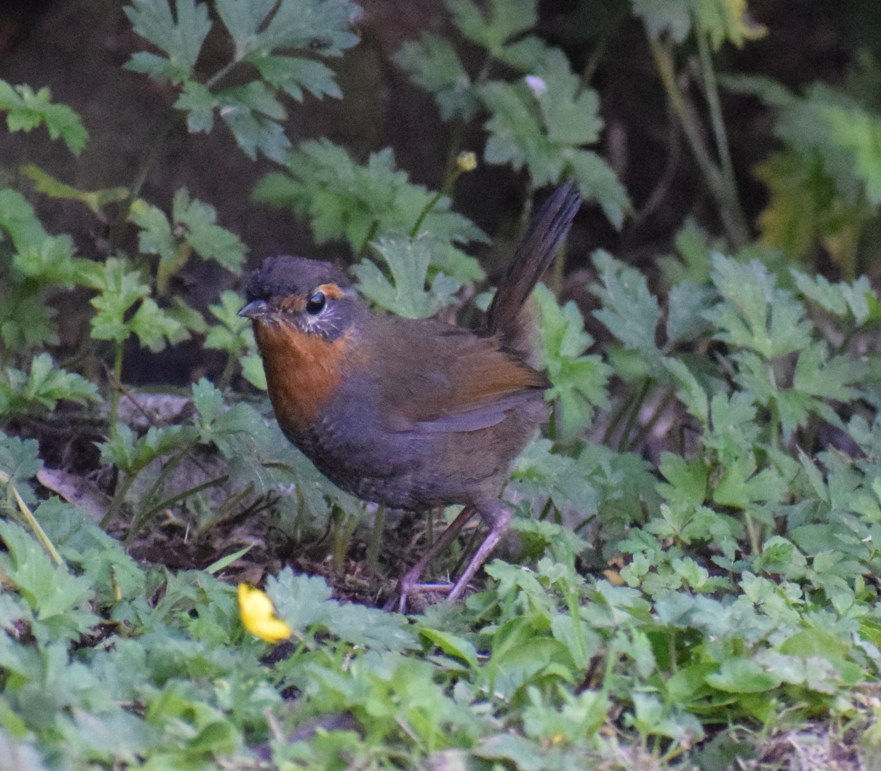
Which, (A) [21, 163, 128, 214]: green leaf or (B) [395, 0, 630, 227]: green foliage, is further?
(B) [395, 0, 630, 227]: green foliage

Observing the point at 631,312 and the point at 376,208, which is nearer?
the point at 631,312

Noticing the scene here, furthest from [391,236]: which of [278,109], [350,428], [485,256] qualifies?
[485,256]

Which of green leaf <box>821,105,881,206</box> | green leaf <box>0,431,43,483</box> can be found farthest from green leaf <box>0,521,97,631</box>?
green leaf <box>821,105,881,206</box>

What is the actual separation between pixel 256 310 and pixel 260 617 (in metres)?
1.14

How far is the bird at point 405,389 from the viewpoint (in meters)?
3.54

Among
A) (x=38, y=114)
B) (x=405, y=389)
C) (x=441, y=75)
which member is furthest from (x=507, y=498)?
(x=38, y=114)

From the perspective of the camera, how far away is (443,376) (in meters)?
3.87

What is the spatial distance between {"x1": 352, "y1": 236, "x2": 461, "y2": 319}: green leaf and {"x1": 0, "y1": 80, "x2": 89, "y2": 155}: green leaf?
3.82ft

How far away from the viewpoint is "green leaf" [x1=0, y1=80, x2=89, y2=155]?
4.00 meters

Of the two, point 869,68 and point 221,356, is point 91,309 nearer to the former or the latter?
point 221,356

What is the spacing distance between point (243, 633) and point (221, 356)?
2.84 metres

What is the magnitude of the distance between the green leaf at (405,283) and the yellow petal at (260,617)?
5.28ft

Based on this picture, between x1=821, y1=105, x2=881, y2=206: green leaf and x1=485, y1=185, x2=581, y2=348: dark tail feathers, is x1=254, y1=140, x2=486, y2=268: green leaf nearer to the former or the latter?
x1=485, y1=185, x2=581, y2=348: dark tail feathers

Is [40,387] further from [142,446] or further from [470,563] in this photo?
[470,563]
